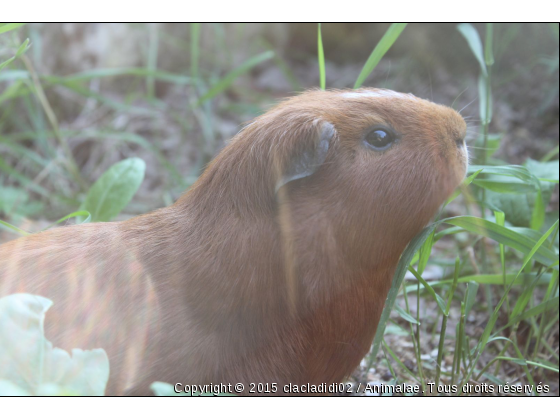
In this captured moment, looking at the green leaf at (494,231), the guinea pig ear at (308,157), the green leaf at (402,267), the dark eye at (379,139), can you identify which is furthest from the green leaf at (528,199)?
the guinea pig ear at (308,157)

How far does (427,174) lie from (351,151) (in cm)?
29

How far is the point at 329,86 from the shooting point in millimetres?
5109

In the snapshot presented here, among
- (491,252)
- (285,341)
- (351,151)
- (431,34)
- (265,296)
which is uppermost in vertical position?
Answer: (431,34)

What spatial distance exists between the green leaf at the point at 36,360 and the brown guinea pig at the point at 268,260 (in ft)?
0.45

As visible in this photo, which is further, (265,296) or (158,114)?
(158,114)

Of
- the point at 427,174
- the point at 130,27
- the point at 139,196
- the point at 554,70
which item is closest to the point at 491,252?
the point at 554,70

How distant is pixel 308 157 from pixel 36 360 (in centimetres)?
109

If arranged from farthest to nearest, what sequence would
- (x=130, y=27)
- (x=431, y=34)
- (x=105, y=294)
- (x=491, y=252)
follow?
(x=130, y=27)
(x=431, y=34)
(x=491, y=252)
(x=105, y=294)

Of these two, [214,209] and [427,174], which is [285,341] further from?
[427,174]

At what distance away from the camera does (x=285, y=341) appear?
78.1 inches

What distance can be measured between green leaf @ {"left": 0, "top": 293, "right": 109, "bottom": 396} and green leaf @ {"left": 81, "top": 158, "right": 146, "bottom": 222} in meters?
1.26

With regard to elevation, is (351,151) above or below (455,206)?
above

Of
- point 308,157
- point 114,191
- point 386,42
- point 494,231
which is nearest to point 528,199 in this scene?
point 494,231

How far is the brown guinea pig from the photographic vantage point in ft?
6.20
